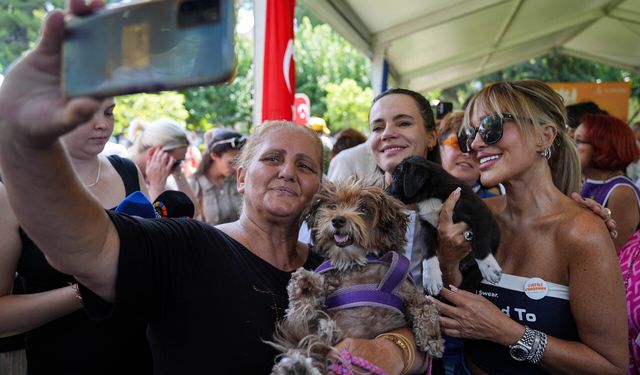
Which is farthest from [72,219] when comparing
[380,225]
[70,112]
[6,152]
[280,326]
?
[380,225]

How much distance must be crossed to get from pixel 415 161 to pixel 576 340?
1209 millimetres

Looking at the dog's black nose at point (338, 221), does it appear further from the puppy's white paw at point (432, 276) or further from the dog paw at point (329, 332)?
the puppy's white paw at point (432, 276)

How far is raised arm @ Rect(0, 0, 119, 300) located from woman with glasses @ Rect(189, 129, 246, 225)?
4.75 meters

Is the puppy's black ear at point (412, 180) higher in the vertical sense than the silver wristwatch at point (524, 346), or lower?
higher

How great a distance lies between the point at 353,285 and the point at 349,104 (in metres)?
28.3

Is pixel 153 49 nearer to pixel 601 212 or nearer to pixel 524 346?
pixel 524 346

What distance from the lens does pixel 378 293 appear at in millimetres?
2135

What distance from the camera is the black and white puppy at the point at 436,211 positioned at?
2541 millimetres

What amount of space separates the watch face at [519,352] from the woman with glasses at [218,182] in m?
4.32

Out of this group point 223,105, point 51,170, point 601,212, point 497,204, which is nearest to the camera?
point 51,170

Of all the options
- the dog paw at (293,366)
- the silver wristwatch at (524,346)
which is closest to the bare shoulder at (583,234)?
the silver wristwatch at (524,346)

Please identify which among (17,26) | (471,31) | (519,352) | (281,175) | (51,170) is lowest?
(519,352)

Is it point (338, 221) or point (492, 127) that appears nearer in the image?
point (338, 221)

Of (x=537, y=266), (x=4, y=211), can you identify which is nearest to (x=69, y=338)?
(x=4, y=211)
